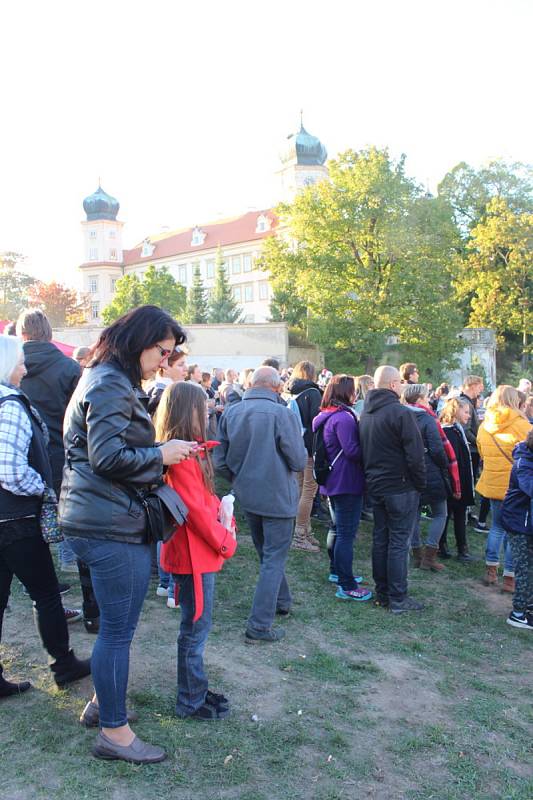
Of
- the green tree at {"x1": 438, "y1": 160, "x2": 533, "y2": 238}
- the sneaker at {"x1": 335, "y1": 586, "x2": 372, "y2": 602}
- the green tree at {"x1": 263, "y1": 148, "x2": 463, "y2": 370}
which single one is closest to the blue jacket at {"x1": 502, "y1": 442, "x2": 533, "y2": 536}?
the sneaker at {"x1": 335, "y1": 586, "x2": 372, "y2": 602}

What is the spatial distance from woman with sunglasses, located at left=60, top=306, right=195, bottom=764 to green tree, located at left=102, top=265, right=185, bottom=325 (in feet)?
187

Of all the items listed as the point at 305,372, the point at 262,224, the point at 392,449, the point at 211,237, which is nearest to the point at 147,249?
the point at 211,237

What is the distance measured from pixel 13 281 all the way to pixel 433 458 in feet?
200

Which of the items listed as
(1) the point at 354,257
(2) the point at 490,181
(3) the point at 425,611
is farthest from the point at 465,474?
(2) the point at 490,181

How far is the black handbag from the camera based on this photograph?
9.91 feet

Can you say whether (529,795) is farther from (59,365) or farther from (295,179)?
(295,179)

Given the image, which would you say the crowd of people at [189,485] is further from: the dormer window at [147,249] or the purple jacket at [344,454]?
the dormer window at [147,249]

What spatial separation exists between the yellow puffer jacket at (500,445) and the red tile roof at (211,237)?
69741 millimetres

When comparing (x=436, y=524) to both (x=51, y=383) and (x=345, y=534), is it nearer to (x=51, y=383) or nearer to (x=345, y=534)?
(x=345, y=534)

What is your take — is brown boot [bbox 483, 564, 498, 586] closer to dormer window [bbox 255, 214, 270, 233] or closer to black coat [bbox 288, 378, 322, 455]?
black coat [bbox 288, 378, 322, 455]

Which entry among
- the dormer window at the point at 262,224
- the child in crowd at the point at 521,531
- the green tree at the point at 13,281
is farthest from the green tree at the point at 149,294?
the child in crowd at the point at 521,531

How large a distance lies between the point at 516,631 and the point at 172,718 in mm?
3154

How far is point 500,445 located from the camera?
6820 millimetres

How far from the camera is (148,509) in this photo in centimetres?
301
